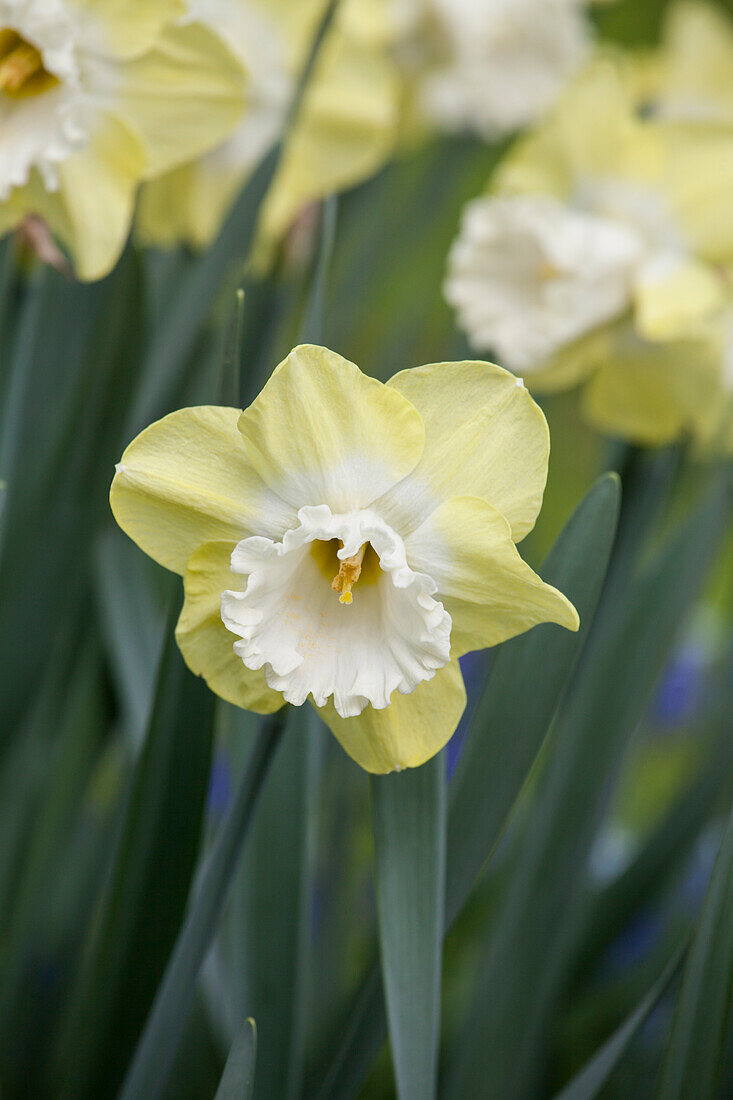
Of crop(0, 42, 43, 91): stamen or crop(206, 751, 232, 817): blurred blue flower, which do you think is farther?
crop(206, 751, 232, 817): blurred blue flower

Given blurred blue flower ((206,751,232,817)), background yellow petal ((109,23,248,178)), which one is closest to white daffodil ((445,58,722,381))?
background yellow petal ((109,23,248,178))

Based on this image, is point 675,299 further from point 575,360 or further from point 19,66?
point 19,66

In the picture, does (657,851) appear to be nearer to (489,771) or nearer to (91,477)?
(489,771)

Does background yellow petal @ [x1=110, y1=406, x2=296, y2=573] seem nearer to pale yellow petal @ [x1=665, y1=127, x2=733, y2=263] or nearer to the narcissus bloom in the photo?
the narcissus bloom

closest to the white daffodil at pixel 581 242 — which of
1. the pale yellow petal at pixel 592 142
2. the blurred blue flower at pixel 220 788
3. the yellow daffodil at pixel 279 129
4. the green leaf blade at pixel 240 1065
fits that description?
the pale yellow petal at pixel 592 142

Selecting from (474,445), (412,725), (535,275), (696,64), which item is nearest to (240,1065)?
(412,725)

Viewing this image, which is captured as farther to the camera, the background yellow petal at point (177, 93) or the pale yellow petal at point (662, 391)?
the pale yellow petal at point (662, 391)

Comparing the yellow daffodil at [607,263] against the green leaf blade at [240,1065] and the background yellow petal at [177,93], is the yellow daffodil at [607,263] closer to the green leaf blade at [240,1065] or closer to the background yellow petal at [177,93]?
the background yellow petal at [177,93]

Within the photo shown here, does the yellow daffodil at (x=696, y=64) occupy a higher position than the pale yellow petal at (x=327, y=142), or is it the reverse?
the yellow daffodil at (x=696, y=64)
